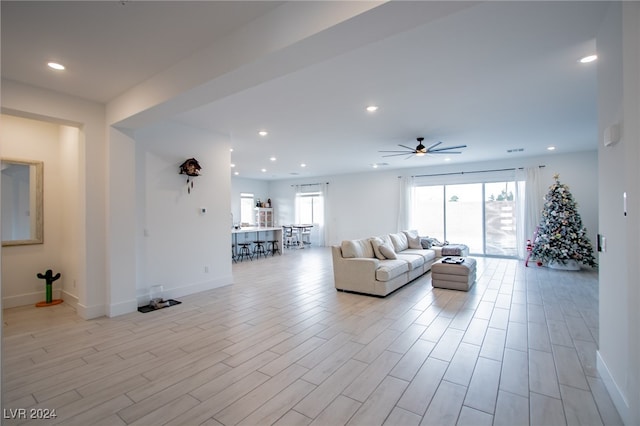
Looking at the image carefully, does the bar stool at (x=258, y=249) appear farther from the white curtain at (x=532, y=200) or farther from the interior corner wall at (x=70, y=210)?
the white curtain at (x=532, y=200)

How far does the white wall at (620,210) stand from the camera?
169 cm

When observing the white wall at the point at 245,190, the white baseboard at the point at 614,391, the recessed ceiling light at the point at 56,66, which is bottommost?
the white baseboard at the point at 614,391

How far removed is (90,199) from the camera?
395 cm

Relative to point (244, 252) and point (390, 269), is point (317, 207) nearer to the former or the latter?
point (244, 252)

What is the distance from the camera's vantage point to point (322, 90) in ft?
12.2

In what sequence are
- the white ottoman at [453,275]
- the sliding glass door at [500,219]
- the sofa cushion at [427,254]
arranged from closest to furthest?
the white ottoman at [453,275] → the sofa cushion at [427,254] → the sliding glass door at [500,219]

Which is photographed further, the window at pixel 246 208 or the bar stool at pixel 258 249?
the window at pixel 246 208

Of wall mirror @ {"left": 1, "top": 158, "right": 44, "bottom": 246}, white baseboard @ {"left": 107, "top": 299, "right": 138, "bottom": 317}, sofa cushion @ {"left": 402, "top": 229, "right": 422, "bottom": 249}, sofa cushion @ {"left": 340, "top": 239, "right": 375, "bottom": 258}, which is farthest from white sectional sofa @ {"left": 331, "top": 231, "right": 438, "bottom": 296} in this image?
wall mirror @ {"left": 1, "top": 158, "right": 44, "bottom": 246}

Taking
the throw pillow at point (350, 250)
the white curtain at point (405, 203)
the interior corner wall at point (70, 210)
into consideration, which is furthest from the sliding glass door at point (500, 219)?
the interior corner wall at point (70, 210)

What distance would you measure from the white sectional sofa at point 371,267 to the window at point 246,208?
786cm

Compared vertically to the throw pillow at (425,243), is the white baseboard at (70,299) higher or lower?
lower

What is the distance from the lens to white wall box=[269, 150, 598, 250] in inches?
292

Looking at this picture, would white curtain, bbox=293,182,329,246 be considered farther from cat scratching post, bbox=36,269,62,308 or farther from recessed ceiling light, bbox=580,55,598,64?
recessed ceiling light, bbox=580,55,598,64

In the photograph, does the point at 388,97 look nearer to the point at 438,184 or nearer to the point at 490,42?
the point at 490,42
